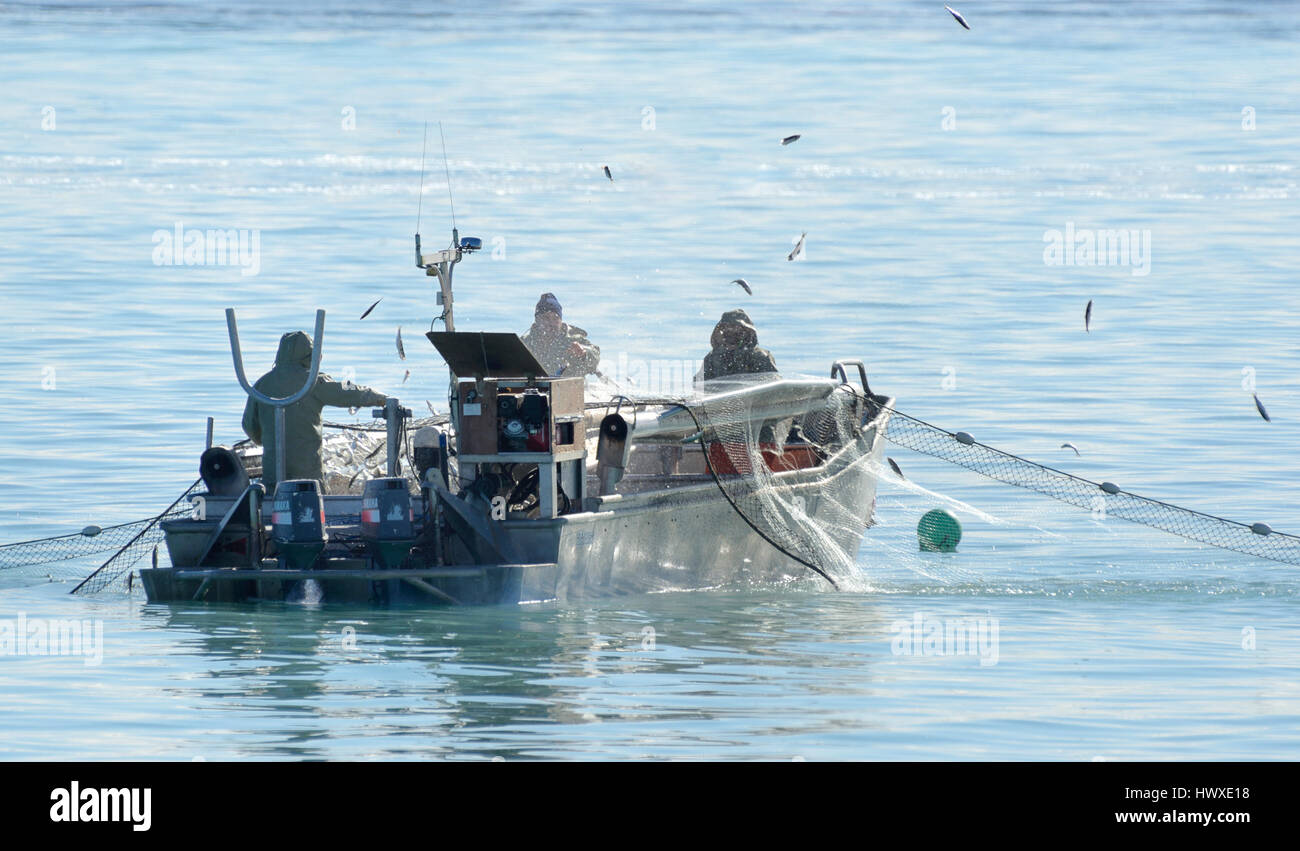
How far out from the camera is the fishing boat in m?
15.9

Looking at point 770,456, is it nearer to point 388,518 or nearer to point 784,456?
point 784,456

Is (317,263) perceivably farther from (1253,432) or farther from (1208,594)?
(1208,594)

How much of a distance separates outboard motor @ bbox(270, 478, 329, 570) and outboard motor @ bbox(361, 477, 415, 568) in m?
0.34

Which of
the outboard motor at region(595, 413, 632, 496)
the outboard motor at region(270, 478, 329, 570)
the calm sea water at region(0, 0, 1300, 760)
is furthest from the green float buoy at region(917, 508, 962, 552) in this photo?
the outboard motor at region(270, 478, 329, 570)

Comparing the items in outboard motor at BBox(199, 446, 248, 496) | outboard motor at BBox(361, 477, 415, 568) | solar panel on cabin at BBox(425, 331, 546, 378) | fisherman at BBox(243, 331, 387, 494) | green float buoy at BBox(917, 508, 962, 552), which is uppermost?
solar panel on cabin at BBox(425, 331, 546, 378)

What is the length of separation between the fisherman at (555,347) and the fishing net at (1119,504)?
2746 millimetres

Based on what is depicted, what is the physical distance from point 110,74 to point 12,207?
25.4 m

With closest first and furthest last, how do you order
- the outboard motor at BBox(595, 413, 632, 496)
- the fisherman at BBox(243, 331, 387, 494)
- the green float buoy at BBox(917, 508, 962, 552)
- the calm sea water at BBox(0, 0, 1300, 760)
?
the calm sea water at BBox(0, 0, 1300, 760) < the fisherman at BBox(243, 331, 387, 494) < the outboard motor at BBox(595, 413, 632, 496) < the green float buoy at BBox(917, 508, 962, 552)

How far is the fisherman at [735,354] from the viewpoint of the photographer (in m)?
19.3

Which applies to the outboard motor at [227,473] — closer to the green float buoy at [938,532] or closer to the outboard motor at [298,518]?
the outboard motor at [298,518]

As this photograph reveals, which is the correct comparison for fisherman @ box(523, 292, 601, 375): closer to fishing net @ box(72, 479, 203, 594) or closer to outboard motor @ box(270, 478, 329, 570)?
fishing net @ box(72, 479, 203, 594)

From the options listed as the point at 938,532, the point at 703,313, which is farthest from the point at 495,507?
the point at 703,313

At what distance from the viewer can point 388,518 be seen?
626 inches

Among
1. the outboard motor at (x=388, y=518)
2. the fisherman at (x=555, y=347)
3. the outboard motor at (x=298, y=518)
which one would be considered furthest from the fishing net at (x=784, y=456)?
the outboard motor at (x=298, y=518)
